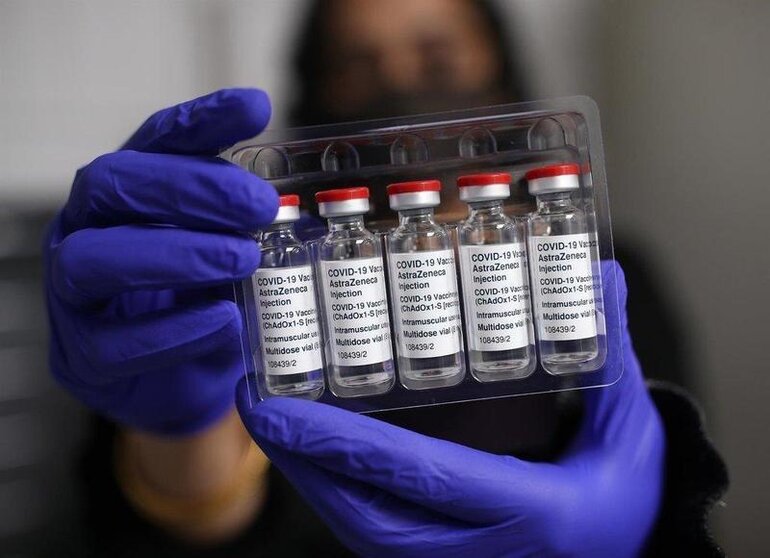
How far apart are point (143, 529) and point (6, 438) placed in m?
0.34

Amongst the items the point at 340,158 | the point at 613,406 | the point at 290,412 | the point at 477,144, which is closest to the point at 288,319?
the point at 290,412

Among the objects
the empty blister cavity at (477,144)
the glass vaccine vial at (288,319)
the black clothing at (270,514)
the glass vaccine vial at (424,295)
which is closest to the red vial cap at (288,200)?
the glass vaccine vial at (288,319)

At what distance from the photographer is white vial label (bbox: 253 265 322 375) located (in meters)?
0.68

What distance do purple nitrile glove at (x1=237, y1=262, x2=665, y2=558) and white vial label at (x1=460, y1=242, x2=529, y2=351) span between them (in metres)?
0.14

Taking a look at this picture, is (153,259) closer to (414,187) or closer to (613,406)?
(414,187)

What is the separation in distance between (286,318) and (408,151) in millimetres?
262

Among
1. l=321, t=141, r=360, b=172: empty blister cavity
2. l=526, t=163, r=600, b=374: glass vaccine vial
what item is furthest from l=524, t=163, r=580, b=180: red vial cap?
l=321, t=141, r=360, b=172: empty blister cavity

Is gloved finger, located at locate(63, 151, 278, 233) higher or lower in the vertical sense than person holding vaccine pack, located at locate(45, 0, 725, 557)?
higher

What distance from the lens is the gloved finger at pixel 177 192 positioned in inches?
26.9

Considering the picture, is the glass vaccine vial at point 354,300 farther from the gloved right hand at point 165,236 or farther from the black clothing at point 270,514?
the black clothing at point 270,514

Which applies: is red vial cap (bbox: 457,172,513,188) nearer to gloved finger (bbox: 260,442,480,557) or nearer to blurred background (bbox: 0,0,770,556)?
gloved finger (bbox: 260,442,480,557)

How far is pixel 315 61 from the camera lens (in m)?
1.21

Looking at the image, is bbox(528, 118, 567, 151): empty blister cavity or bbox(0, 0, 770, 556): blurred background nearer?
bbox(528, 118, 567, 151): empty blister cavity

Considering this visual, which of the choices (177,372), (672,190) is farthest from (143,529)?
(672,190)
